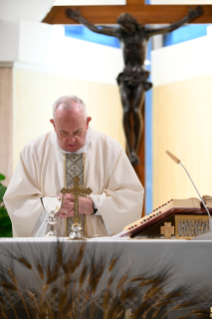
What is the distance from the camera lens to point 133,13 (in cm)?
594

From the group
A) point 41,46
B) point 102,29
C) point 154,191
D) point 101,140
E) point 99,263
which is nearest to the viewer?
point 99,263

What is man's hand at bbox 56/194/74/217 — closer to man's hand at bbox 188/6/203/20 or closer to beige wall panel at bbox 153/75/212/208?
man's hand at bbox 188/6/203/20

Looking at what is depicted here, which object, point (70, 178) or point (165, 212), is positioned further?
point (70, 178)

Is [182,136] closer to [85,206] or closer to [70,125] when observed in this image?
[70,125]

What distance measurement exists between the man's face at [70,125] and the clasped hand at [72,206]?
41 cm

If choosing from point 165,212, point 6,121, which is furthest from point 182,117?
point 165,212

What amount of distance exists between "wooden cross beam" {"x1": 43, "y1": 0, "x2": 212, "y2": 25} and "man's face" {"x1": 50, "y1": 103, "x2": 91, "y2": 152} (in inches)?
124

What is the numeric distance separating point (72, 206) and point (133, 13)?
3714 mm

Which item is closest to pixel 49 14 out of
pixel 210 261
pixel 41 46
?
pixel 41 46

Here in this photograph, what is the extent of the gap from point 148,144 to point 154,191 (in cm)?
67

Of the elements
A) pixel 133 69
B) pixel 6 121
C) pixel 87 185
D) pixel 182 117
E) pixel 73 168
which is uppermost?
pixel 133 69

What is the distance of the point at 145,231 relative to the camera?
2242mm

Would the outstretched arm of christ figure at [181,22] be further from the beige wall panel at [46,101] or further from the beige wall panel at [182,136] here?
the beige wall panel at [46,101]

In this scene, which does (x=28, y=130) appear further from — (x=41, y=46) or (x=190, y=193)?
(x=190, y=193)
